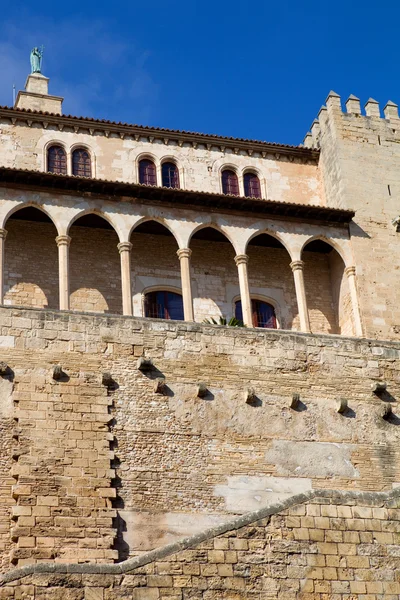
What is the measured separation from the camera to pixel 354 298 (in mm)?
31469

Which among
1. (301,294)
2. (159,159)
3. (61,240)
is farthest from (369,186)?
(61,240)

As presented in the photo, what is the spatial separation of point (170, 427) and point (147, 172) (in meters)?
13.4

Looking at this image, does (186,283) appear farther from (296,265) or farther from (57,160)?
(57,160)

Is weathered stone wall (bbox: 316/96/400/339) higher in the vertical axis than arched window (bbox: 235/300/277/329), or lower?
higher

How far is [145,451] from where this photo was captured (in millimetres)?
20703

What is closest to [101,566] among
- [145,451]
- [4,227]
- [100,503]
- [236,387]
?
[100,503]

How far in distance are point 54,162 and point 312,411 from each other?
1280 centimetres

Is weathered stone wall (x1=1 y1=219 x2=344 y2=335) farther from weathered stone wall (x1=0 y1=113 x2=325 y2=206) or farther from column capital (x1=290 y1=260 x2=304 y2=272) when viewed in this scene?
weathered stone wall (x1=0 y1=113 x2=325 y2=206)

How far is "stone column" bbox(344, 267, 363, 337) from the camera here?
102ft

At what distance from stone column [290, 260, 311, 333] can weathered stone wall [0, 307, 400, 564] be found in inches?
248

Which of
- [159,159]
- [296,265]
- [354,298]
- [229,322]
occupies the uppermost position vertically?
[159,159]

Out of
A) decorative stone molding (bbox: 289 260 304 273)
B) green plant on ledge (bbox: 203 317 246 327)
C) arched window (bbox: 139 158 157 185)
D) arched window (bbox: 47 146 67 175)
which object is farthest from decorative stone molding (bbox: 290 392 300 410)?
arched window (bbox: 47 146 67 175)

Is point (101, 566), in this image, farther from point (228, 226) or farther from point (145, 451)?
point (228, 226)

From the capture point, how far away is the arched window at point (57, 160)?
3209 cm
